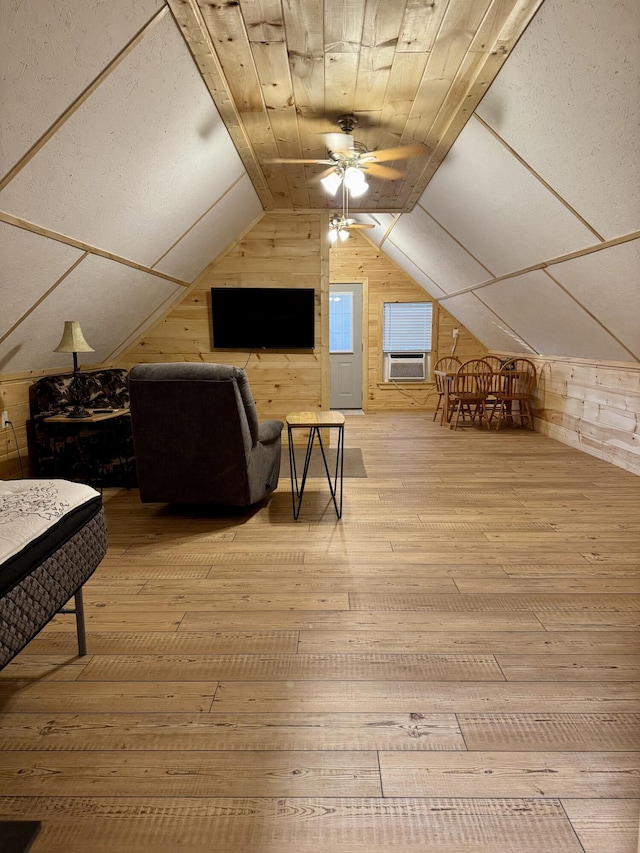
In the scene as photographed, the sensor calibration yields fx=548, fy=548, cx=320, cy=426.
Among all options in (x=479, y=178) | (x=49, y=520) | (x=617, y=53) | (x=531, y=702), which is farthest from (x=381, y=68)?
(x=531, y=702)

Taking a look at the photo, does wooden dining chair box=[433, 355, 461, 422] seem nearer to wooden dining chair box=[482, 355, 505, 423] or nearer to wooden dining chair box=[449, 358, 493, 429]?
wooden dining chair box=[449, 358, 493, 429]

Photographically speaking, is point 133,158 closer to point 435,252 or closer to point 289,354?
point 289,354

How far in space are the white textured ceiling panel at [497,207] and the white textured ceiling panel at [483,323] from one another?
61.1 inches

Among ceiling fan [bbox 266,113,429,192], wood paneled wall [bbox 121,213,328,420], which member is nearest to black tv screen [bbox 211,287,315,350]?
wood paneled wall [bbox 121,213,328,420]

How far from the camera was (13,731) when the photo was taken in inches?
69.8

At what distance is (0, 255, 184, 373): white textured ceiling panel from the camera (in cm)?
403

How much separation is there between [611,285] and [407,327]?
4.79 metres

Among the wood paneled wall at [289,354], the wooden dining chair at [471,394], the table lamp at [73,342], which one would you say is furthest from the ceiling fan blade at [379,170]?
the wooden dining chair at [471,394]

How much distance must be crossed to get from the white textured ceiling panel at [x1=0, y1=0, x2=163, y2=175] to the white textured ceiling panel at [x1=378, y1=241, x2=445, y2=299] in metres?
5.88

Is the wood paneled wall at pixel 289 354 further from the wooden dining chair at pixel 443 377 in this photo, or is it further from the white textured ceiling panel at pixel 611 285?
the wooden dining chair at pixel 443 377

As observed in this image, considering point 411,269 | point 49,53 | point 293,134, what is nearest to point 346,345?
point 411,269

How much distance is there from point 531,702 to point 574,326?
425 centimetres

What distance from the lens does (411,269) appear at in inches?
323

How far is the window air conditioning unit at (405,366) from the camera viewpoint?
8.80m
